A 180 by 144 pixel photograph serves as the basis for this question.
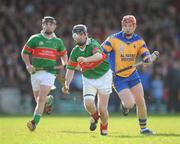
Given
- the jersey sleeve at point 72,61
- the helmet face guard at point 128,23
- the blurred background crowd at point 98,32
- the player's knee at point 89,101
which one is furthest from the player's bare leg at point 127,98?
the blurred background crowd at point 98,32

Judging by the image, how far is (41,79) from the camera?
1608cm

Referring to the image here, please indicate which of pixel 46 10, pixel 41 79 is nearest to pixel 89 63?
pixel 41 79

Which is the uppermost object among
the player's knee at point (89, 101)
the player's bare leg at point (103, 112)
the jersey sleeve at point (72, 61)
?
the jersey sleeve at point (72, 61)

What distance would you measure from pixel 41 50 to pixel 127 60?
1872 millimetres

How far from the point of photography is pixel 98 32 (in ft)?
92.2

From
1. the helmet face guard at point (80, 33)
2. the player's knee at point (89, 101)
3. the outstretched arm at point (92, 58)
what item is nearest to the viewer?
the outstretched arm at point (92, 58)

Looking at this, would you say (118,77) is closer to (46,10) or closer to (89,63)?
(89,63)

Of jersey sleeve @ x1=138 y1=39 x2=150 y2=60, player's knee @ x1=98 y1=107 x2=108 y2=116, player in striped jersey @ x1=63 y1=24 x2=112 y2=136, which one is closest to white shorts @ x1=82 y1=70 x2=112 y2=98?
player in striped jersey @ x1=63 y1=24 x2=112 y2=136

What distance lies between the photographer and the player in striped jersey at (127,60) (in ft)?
51.2

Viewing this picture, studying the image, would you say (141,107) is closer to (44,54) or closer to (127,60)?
(127,60)

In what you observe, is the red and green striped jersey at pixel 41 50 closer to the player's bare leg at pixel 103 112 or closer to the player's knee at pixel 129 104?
the player's bare leg at pixel 103 112

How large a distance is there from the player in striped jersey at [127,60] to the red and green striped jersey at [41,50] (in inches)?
48.8

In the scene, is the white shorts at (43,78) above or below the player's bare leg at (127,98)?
above

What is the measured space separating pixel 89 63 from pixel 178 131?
9.03ft
